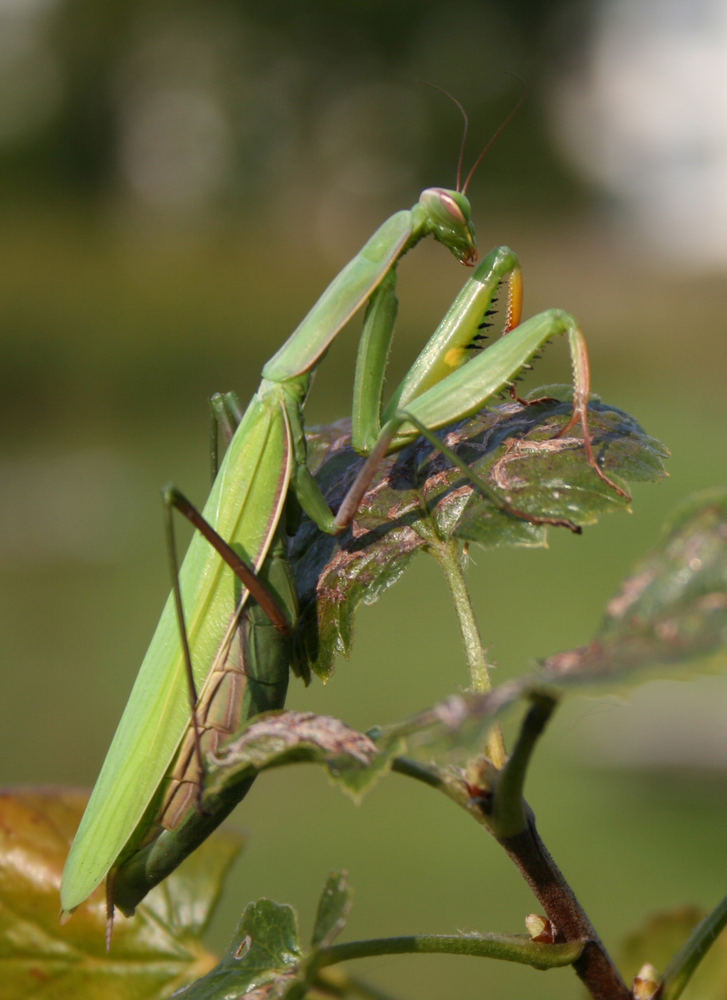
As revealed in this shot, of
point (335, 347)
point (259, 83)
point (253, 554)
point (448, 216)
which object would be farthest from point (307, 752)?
point (259, 83)

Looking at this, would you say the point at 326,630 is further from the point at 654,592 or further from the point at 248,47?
the point at 248,47

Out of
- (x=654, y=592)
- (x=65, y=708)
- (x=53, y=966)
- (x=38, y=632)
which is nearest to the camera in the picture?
(x=654, y=592)

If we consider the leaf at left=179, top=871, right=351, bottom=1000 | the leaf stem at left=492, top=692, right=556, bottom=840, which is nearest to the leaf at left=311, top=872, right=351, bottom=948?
the leaf at left=179, top=871, right=351, bottom=1000

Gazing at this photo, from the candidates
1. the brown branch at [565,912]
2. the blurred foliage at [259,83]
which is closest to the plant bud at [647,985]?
the brown branch at [565,912]

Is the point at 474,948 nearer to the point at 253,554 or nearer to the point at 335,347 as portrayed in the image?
the point at 253,554

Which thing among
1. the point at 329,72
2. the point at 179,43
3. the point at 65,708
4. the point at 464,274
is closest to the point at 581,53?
the point at 329,72

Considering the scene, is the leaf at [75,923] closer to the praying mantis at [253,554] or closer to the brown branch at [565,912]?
the praying mantis at [253,554]
